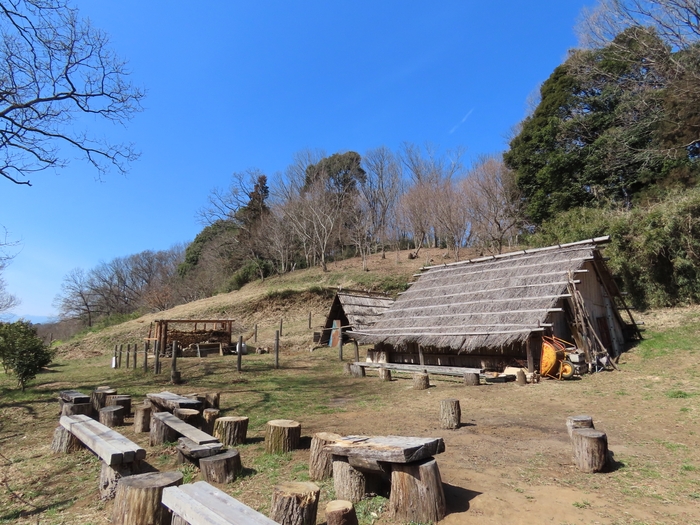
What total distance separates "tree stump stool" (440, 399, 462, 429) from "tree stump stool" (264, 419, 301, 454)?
274 cm

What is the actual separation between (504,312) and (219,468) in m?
10.6

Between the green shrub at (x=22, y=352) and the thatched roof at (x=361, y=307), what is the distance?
12155 mm

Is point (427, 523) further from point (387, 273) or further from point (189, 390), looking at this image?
point (387, 273)

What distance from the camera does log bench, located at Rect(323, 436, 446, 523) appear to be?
3.98 meters

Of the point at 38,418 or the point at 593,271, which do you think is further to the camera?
the point at 593,271

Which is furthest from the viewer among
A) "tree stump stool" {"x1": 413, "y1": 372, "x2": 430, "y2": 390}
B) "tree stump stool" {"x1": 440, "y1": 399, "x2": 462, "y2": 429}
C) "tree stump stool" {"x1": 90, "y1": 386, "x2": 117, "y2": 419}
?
"tree stump stool" {"x1": 413, "y1": 372, "x2": 430, "y2": 390}

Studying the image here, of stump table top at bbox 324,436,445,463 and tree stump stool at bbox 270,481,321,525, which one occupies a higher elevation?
stump table top at bbox 324,436,445,463

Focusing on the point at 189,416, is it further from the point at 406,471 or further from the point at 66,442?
the point at 406,471

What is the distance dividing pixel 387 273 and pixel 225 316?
44.4 feet

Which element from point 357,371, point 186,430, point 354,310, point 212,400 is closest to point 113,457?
point 186,430

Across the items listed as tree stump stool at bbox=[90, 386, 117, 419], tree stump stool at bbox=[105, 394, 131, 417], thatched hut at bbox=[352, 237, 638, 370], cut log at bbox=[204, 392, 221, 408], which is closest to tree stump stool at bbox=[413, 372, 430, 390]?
thatched hut at bbox=[352, 237, 638, 370]

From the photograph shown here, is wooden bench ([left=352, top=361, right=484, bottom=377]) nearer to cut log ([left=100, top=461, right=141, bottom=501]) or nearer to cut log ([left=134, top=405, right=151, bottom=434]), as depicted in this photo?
cut log ([left=134, top=405, right=151, bottom=434])

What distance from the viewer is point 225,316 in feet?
108

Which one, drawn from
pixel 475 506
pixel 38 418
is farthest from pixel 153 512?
pixel 38 418
